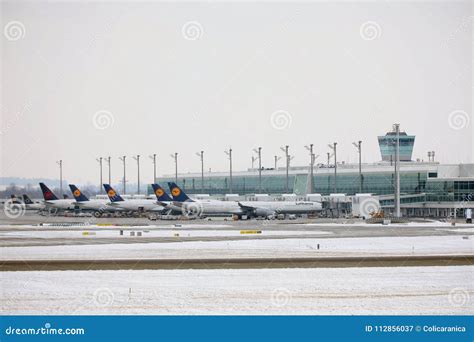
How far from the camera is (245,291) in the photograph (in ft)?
145

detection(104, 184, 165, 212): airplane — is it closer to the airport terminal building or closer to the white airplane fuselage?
the white airplane fuselage

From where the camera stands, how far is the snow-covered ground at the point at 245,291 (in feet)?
127

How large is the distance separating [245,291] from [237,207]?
3997 inches

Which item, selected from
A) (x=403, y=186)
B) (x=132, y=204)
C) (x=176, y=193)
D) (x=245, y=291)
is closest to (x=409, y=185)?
(x=403, y=186)

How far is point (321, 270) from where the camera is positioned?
53.7 metres

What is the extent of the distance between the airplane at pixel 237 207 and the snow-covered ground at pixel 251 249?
60452 mm

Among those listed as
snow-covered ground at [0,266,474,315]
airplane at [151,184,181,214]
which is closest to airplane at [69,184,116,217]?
airplane at [151,184,181,214]

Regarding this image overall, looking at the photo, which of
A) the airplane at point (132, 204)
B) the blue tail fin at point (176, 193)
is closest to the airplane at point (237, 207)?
the blue tail fin at point (176, 193)

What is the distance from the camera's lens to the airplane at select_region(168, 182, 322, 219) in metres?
143

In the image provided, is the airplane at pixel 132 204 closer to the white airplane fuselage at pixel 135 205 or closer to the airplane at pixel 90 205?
the white airplane fuselage at pixel 135 205

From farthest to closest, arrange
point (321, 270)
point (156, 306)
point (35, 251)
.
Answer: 1. point (35, 251)
2. point (321, 270)
3. point (156, 306)
